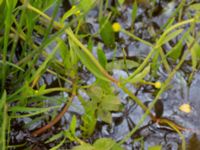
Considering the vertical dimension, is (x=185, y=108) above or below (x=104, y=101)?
below

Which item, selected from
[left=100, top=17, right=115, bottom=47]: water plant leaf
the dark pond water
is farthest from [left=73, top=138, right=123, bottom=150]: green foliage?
[left=100, top=17, right=115, bottom=47]: water plant leaf

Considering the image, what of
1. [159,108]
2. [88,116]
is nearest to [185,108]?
[159,108]

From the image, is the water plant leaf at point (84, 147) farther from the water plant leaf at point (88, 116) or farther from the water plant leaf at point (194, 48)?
the water plant leaf at point (194, 48)

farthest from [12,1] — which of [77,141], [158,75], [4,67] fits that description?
[158,75]

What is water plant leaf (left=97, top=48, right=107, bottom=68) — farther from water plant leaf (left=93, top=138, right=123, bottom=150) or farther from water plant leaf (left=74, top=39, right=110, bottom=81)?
water plant leaf (left=93, top=138, right=123, bottom=150)

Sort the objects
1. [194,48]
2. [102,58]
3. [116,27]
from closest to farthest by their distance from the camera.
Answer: [102,58]
[194,48]
[116,27]

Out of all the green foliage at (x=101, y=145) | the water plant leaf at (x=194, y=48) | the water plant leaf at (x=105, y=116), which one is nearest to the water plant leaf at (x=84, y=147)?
the green foliage at (x=101, y=145)

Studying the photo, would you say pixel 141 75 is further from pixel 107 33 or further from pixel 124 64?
pixel 107 33

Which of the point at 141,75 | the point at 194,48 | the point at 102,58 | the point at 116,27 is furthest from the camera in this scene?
the point at 116,27

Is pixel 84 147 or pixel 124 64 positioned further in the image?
pixel 124 64
